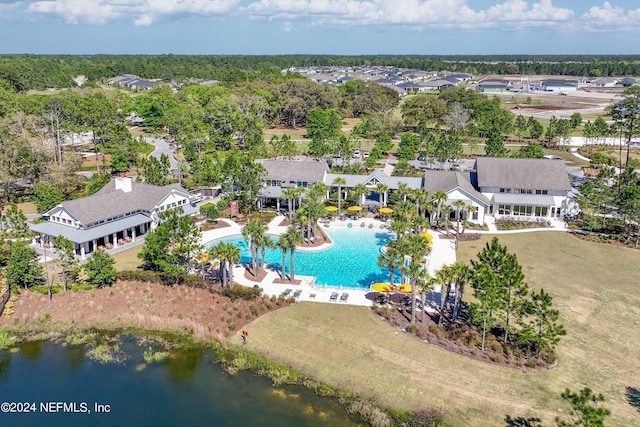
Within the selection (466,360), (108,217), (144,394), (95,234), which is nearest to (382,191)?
(466,360)

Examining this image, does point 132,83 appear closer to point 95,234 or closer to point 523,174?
point 95,234

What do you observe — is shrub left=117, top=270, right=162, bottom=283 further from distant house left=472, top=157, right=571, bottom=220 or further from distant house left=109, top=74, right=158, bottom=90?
distant house left=109, top=74, right=158, bottom=90

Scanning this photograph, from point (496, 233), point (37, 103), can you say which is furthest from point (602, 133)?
point (37, 103)

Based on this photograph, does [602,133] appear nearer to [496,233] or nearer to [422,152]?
[422,152]

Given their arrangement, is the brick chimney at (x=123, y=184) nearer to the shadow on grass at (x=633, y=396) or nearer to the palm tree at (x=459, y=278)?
the palm tree at (x=459, y=278)

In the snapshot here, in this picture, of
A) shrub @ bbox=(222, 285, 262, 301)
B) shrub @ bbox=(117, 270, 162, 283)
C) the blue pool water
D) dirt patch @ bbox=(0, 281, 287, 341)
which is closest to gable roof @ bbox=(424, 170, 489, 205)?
the blue pool water
